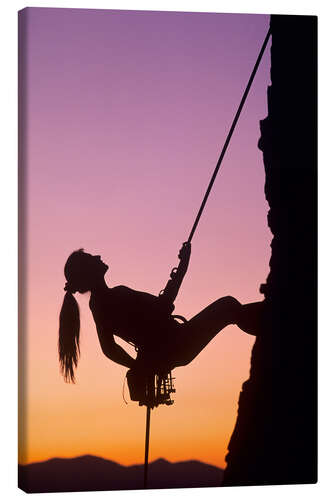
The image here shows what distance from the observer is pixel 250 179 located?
23.4 ft

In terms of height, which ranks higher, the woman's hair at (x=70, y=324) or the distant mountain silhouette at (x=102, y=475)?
the woman's hair at (x=70, y=324)

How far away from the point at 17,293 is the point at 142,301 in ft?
2.08

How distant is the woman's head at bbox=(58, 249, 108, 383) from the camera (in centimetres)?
684

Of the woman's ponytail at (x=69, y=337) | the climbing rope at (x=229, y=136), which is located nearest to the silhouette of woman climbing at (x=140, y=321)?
the woman's ponytail at (x=69, y=337)

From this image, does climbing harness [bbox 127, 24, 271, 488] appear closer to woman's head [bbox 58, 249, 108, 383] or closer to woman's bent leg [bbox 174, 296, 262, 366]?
woman's bent leg [bbox 174, 296, 262, 366]

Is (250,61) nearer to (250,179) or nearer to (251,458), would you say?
(250,179)

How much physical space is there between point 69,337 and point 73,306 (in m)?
0.16

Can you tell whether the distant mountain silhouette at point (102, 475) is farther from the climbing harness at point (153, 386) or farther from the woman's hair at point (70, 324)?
the woman's hair at point (70, 324)

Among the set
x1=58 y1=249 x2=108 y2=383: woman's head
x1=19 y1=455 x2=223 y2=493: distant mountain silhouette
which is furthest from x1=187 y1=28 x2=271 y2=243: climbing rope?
x1=19 y1=455 x2=223 y2=493: distant mountain silhouette

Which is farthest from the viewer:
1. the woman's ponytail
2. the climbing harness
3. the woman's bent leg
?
the woman's bent leg

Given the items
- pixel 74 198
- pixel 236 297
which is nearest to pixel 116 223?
pixel 74 198

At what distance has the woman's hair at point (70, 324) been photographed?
269 inches

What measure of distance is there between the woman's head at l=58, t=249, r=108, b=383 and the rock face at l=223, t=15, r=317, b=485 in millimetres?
910

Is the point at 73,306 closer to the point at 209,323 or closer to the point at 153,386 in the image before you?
the point at 153,386
